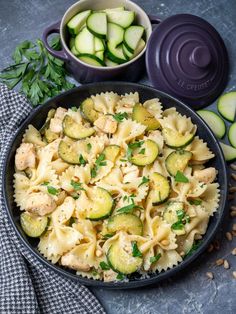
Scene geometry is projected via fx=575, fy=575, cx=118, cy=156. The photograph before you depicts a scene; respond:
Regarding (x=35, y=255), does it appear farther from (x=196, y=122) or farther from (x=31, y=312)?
(x=196, y=122)

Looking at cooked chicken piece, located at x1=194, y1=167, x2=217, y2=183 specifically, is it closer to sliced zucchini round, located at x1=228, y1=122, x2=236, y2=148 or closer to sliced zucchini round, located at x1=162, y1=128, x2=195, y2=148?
sliced zucchini round, located at x1=162, y1=128, x2=195, y2=148

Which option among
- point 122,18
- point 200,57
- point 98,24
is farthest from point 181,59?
point 98,24

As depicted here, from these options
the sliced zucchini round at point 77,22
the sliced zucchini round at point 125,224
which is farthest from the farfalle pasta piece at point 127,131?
the sliced zucchini round at point 77,22

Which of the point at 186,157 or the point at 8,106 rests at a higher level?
the point at 8,106

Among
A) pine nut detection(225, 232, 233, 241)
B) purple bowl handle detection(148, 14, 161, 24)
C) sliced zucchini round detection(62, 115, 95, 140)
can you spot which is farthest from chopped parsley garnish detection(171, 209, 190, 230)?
purple bowl handle detection(148, 14, 161, 24)

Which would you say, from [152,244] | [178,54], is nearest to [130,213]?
[152,244]

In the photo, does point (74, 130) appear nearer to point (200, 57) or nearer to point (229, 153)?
point (200, 57)
